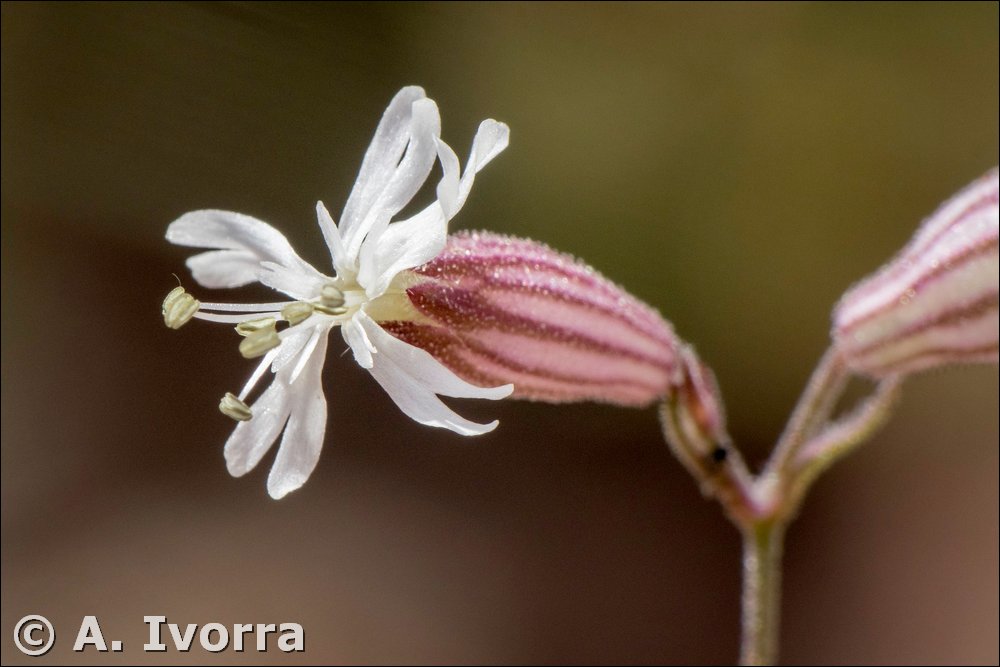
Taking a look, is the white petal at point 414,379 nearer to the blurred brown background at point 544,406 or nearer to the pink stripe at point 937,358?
the pink stripe at point 937,358

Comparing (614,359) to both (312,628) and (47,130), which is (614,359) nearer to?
(312,628)

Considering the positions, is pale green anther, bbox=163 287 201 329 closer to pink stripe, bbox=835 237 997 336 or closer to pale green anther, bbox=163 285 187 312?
pale green anther, bbox=163 285 187 312

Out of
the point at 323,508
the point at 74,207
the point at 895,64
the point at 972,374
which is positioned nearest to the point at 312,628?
the point at 323,508

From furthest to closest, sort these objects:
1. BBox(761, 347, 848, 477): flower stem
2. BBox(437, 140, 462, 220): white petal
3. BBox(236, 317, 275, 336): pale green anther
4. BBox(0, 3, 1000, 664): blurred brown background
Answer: BBox(0, 3, 1000, 664): blurred brown background
BBox(761, 347, 848, 477): flower stem
BBox(236, 317, 275, 336): pale green anther
BBox(437, 140, 462, 220): white petal

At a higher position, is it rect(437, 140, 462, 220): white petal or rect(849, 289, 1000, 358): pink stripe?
rect(437, 140, 462, 220): white petal

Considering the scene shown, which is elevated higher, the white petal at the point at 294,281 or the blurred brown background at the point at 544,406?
the blurred brown background at the point at 544,406

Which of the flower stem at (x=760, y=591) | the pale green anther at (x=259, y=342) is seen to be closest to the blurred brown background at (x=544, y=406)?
the flower stem at (x=760, y=591)

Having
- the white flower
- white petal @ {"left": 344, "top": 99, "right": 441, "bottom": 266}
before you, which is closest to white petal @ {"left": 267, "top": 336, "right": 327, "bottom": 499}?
the white flower
